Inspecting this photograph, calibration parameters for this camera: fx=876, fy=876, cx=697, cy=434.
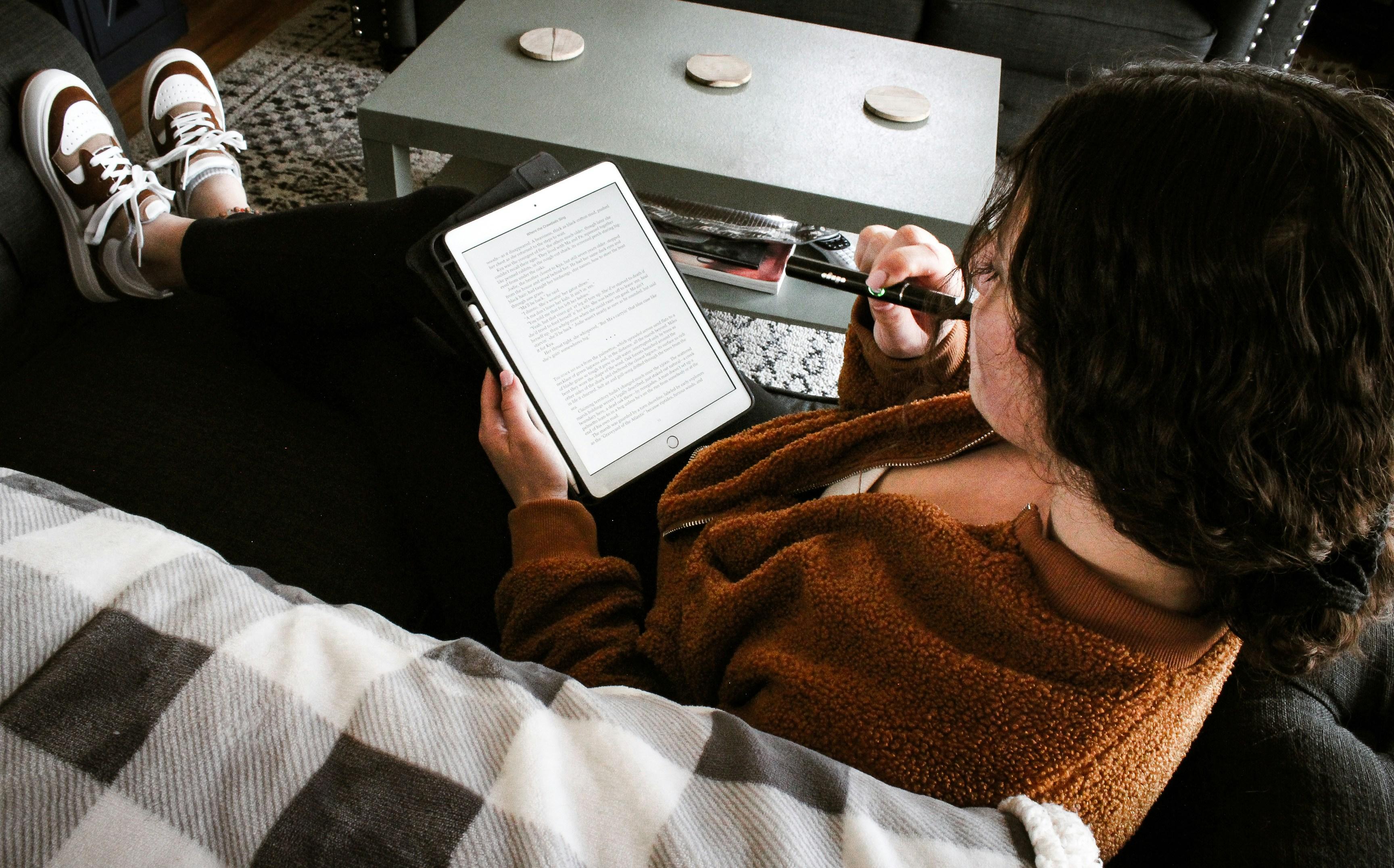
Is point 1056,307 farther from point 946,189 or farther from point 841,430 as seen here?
point 946,189

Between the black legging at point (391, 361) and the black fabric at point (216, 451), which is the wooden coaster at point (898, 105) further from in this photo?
the black fabric at point (216, 451)

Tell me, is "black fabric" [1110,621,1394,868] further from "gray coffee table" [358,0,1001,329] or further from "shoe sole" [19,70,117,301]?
"shoe sole" [19,70,117,301]

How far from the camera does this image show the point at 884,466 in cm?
77

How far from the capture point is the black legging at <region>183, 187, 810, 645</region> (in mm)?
821

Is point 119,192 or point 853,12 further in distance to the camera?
point 853,12

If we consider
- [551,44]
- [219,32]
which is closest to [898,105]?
[551,44]

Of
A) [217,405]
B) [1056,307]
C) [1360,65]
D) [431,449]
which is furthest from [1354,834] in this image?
[1360,65]

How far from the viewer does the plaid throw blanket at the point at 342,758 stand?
34 cm

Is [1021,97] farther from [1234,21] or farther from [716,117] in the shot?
[716,117]

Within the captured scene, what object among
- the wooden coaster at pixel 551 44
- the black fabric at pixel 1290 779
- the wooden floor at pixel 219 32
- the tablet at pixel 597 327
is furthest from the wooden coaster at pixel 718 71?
the wooden floor at pixel 219 32

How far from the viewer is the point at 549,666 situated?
27.3 inches

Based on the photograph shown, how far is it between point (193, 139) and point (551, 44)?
572 millimetres

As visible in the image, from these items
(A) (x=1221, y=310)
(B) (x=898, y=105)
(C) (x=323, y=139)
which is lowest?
(C) (x=323, y=139)

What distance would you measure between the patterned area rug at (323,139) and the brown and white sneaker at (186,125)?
0.70ft
